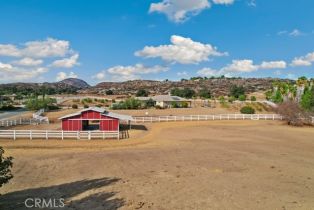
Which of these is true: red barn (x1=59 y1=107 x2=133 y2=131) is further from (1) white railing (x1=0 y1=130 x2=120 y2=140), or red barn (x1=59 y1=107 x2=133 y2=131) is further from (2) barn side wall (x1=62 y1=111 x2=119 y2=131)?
(1) white railing (x1=0 y1=130 x2=120 y2=140)

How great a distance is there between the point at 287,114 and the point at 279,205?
120 feet

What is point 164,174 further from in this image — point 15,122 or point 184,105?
point 184,105

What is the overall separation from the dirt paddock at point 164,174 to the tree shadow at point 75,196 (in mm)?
29

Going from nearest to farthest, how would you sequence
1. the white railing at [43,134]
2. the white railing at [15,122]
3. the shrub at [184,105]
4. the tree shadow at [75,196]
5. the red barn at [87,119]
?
the tree shadow at [75,196], the white railing at [43,134], the red barn at [87,119], the white railing at [15,122], the shrub at [184,105]

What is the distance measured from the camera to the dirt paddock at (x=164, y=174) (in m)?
11.9

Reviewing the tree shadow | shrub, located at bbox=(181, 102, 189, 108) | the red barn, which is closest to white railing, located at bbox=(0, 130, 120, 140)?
the red barn

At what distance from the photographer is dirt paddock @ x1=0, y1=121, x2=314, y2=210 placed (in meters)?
11.9

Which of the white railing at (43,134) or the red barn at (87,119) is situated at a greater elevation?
the red barn at (87,119)

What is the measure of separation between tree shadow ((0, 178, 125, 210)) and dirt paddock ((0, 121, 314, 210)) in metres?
0.03

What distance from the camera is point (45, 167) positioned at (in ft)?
59.7

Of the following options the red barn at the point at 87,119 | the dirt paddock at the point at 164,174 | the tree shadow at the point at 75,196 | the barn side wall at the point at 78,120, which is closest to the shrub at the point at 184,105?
the red barn at the point at 87,119

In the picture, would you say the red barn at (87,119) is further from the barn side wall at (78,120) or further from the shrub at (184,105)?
the shrub at (184,105)

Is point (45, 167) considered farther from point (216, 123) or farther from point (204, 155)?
point (216, 123)

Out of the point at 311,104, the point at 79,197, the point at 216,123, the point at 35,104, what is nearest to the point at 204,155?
the point at 79,197
